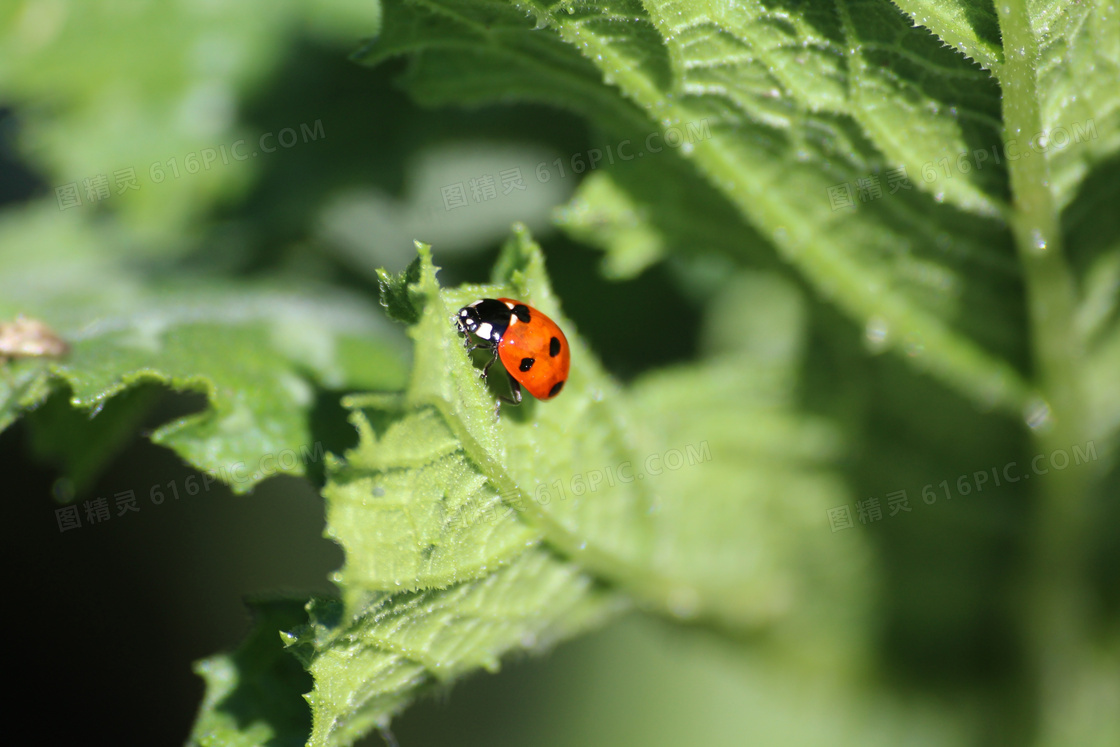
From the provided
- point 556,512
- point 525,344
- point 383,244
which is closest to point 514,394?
point 525,344

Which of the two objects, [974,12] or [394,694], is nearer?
[974,12]

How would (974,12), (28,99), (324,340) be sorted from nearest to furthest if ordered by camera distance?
(974,12), (324,340), (28,99)

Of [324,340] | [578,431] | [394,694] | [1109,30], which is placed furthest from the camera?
[324,340]

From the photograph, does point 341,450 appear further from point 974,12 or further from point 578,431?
point 974,12

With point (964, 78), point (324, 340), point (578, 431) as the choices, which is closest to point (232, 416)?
point (324, 340)

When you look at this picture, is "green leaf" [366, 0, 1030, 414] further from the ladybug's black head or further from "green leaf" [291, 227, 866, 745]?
the ladybug's black head

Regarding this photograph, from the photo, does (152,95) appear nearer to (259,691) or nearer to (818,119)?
(259,691)

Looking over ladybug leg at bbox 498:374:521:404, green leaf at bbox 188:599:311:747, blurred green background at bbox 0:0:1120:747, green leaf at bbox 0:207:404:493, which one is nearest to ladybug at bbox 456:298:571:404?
ladybug leg at bbox 498:374:521:404

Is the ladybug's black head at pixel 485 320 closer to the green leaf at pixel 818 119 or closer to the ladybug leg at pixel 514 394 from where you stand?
the ladybug leg at pixel 514 394
